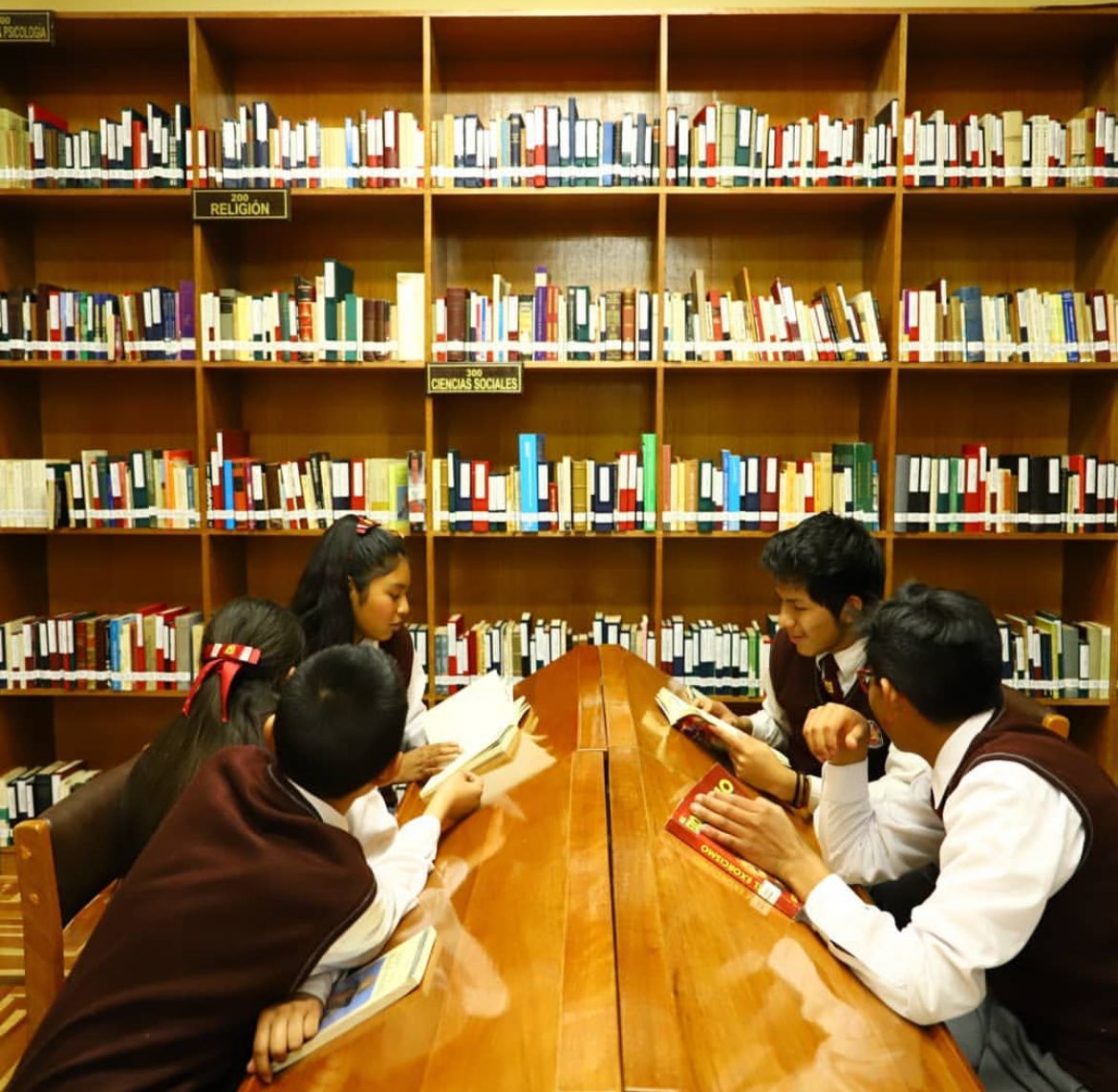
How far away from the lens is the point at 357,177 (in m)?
3.28

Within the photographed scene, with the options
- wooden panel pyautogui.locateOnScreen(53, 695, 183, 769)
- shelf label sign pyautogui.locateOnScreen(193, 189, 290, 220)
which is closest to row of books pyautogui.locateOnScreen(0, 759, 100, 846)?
wooden panel pyautogui.locateOnScreen(53, 695, 183, 769)

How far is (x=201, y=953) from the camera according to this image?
1.09 meters

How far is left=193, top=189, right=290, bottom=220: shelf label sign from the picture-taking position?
127 inches

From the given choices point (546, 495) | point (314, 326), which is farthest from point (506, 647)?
point (314, 326)

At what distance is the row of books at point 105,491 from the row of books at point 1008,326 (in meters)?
2.58

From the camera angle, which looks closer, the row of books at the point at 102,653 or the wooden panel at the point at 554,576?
the row of books at the point at 102,653

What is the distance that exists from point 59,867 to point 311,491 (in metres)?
1.94

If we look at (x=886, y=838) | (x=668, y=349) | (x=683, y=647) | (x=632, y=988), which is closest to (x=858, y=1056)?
(x=632, y=988)

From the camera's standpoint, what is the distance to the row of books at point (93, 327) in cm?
335

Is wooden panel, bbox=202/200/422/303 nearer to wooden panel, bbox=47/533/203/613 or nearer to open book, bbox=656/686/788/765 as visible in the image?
wooden panel, bbox=47/533/203/613

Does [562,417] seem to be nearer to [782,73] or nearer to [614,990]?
[782,73]

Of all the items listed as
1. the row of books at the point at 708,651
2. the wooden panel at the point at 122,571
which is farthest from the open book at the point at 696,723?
the wooden panel at the point at 122,571

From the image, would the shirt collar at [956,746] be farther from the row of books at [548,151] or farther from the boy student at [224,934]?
the row of books at [548,151]

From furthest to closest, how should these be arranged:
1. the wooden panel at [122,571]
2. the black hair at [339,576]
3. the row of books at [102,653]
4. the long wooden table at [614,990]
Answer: the wooden panel at [122,571] < the row of books at [102,653] < the black hair at [339,576] < the long wooden table at [614,990]
